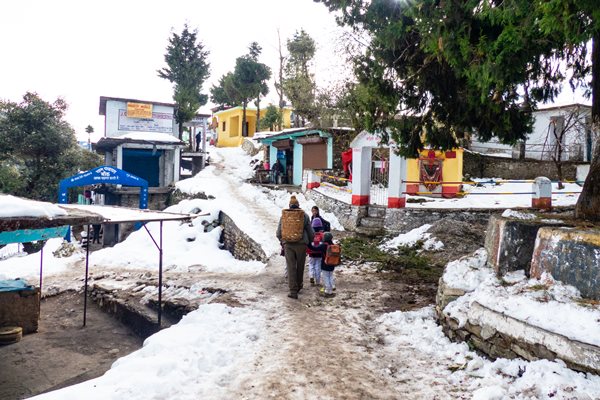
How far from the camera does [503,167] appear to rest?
22516mm

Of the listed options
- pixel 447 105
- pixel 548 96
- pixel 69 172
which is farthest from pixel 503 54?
pixel 69 172

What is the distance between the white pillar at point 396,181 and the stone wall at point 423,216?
27 cm

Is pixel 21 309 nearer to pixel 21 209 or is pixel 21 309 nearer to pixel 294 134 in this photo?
pixel 21 209

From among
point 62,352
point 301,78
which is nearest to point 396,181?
point 62,352

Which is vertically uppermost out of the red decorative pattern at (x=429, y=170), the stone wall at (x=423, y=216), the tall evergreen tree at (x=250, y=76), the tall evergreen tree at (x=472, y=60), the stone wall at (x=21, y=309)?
the tall evergreen tree at (x=250, y=76)

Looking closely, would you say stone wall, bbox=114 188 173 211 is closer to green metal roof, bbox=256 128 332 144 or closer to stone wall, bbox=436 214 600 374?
green metal roof, bbox=256 128 332 144

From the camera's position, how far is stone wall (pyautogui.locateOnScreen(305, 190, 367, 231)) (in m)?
14.6

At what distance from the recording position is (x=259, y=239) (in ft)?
43.6

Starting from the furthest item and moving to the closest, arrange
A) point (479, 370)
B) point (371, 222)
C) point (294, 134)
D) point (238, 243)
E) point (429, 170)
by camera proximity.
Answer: point (294, 134), point (429, 170), point (371, 222), point (238, 243), point (479, 370)

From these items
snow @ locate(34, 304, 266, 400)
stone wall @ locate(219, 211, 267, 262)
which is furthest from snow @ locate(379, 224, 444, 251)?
snow @ locate(34, 304, 266, 400)

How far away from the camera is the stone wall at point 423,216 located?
530 inches

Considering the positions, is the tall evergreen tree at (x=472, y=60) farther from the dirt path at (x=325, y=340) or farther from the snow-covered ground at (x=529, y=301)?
the dirt path at (x=325, y=340)

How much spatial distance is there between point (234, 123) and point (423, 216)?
3330cm

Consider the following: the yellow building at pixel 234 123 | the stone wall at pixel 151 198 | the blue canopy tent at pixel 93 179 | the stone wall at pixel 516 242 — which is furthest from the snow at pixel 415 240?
the yellow building at pixel 234 123
